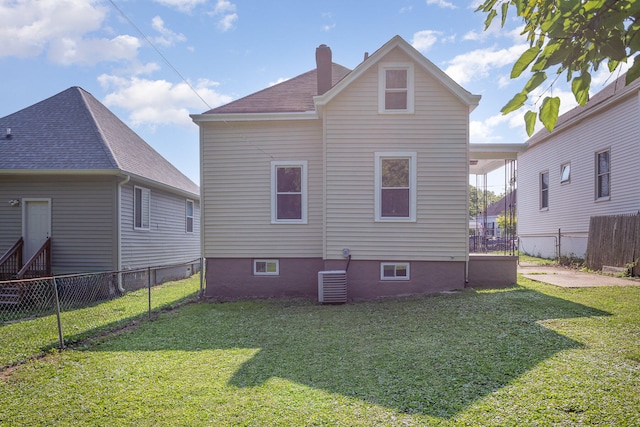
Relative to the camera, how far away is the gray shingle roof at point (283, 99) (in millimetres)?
10889

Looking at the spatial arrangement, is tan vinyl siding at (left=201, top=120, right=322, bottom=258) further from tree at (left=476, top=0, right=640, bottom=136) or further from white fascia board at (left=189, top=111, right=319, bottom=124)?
tree at (left=476, top=0, right=640, bottom=136)

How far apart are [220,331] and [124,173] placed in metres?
6.82

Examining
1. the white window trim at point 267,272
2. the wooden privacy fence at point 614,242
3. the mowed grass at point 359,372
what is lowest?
the mowed grass at point 359,372

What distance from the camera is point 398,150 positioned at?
9.79m

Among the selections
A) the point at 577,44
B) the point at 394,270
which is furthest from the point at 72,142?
the point at 577,44

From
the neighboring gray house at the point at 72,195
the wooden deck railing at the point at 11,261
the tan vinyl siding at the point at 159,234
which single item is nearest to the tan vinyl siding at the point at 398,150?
the neighboring gray house at the point at 72,195

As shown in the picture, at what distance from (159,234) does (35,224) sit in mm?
3794

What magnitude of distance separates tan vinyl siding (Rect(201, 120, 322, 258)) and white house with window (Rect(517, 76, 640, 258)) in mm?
5906

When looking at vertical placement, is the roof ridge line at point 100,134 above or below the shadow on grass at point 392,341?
above

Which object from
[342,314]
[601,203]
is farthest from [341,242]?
[601,203]

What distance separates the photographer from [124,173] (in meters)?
11.6

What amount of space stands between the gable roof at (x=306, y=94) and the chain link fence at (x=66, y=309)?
15.1 feet

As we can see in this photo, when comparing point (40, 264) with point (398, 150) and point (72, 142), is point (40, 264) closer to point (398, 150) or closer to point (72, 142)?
point (72, 142)

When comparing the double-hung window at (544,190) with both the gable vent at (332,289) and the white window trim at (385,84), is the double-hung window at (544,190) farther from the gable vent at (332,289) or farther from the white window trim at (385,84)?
the gable vent at (332,289)
